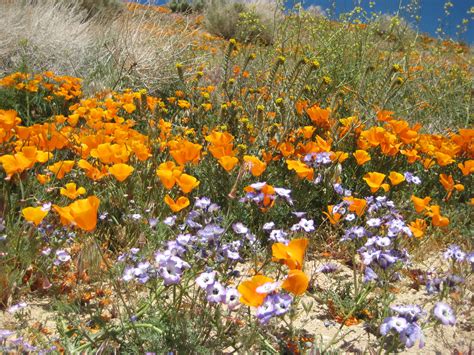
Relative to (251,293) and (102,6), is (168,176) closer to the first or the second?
(251,293)

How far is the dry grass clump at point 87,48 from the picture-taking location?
6.19m

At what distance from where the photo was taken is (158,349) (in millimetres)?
1680

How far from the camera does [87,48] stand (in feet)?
22.7

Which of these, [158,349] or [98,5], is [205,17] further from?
[158,349]

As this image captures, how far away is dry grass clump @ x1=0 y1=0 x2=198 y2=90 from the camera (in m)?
6.19

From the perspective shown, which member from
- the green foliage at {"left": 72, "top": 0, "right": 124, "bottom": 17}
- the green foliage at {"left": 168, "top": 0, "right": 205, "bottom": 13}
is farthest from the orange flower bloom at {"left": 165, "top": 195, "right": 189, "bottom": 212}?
the green foliage at {"left": 168, "top": 0, "right": 205, "bottom": 13}

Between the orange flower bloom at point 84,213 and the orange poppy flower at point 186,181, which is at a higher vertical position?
the orange poppy flower at point 186,181

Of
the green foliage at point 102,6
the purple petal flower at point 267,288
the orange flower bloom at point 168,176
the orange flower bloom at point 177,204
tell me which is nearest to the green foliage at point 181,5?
the green foliage at point 102,6

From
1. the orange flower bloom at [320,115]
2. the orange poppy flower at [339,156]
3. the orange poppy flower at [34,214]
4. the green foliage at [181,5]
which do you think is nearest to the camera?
the orange poppy flower at [34,214]

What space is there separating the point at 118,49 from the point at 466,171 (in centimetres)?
512

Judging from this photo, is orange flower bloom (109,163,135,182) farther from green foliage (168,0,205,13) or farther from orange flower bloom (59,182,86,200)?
green foliage (168,0,205,13)

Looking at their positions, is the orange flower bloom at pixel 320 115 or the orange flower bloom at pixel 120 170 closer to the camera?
the orange flower bloom at pixel 120 170

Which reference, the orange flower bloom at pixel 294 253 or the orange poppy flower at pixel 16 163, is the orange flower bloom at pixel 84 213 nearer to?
the orange flower bloom at pixel 294 253

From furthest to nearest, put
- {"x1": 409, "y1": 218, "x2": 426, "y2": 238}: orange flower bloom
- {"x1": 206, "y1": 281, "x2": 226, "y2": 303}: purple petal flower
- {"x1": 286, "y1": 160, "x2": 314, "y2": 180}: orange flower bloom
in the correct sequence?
{"x1": 286, "y1": 160, "x2": 314, "y2": 180}: orange flower bloom
{"x1": 409, "y1": 218, "x2": 426, "y2": 238}: orange flower bloom
{"x1": 206, "y1": 281, "x2": 226, "y2": 303}: purple petal flower
